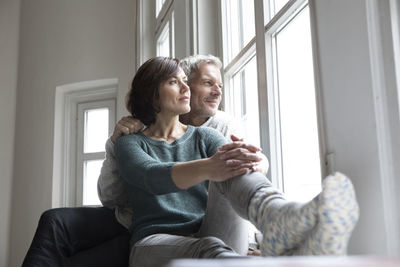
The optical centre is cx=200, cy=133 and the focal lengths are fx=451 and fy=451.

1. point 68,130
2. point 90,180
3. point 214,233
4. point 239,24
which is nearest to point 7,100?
point 68,130

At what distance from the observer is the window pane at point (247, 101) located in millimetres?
1802

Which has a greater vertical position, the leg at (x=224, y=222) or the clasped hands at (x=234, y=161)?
the clasped hands at (x=234, y=161)

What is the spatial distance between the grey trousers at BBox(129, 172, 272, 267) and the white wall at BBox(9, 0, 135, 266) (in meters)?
2.77

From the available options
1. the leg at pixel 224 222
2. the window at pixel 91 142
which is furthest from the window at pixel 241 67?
the window at pixel 91 142

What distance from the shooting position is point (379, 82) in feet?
2.76

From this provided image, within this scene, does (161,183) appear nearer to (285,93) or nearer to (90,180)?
(285,93)

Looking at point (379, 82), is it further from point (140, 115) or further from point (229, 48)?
point (229, 48)

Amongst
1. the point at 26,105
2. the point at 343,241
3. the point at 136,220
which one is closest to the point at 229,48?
the point at 136,220

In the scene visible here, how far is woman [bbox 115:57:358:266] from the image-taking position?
2.27 feet

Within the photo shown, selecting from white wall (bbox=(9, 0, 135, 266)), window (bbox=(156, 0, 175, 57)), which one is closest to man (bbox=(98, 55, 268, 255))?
window (bbox=(156, 0, 175, 57))

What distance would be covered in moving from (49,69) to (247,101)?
277cm

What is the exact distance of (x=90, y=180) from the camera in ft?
13.5

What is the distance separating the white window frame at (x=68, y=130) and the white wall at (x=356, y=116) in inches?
123

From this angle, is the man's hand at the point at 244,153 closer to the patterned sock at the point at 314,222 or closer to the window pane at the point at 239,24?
the patterned sock at the point at 314,222
